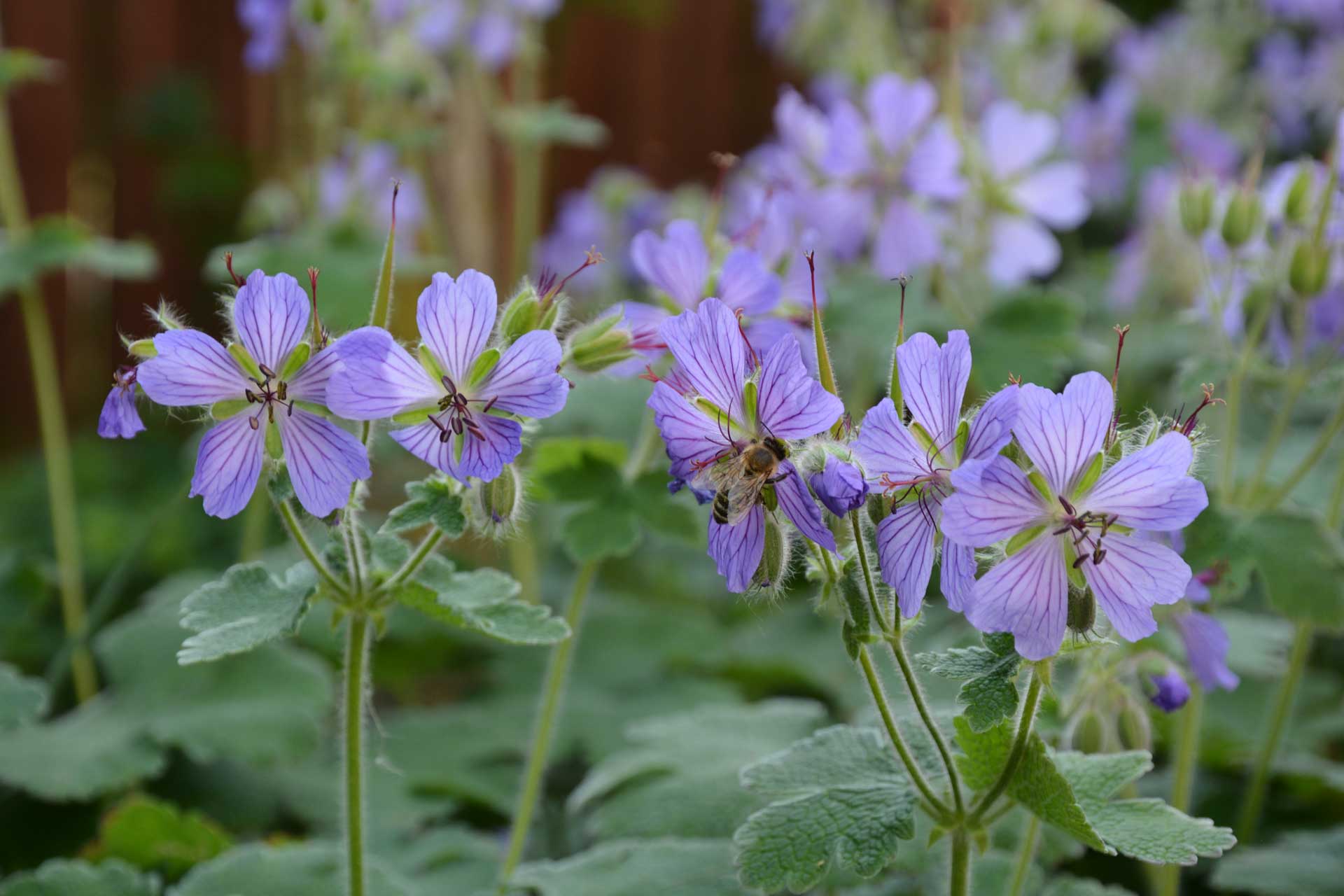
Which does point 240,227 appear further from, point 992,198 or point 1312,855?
point 1312,855

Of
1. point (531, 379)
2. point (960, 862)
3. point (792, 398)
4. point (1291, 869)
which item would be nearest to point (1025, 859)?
point (960, 862)

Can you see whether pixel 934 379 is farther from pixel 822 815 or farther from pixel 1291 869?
pixel 1291 869

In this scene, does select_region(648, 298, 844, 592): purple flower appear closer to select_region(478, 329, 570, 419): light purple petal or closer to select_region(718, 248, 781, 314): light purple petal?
select_region(478, 329, 570, 419): light purple petal

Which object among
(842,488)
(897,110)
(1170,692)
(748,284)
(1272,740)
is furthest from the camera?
(897,110)

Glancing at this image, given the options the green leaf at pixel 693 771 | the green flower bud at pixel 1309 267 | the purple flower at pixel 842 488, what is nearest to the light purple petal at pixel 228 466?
the purple flower at pixel 842 488

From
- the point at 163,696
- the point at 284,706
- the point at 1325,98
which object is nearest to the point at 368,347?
the point at 284,706

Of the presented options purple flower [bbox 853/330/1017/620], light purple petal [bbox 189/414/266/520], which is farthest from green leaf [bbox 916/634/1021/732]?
light purple petal [bbox 189/414/266/520]

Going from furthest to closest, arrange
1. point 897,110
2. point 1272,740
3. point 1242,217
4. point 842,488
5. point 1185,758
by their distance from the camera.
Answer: point 897,110, point 1272,740, point 1242,217, point 1185,758, point 842,488

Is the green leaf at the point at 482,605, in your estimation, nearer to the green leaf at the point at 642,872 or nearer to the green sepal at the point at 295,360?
the green sepal at the point at 295,360
